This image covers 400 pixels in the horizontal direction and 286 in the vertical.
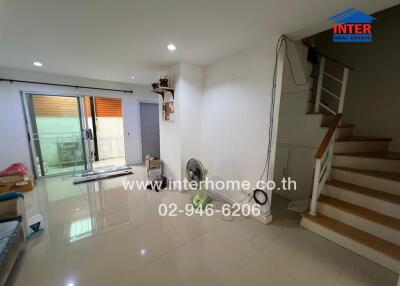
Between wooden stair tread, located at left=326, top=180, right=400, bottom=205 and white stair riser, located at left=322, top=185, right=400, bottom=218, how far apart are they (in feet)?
0.11

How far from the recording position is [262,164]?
2.31m

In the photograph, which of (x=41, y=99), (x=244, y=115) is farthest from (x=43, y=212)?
(x=244, y=115)

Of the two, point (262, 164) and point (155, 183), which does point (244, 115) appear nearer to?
point (262, 164)

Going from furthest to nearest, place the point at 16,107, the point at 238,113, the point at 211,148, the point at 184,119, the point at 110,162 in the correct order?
the point at 110,162 < the point at 16,107 < the point at 211,148 < the point at 184,119 < the point at 238,113

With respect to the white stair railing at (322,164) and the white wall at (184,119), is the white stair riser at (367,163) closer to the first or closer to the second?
the white stair railing at (322,164)

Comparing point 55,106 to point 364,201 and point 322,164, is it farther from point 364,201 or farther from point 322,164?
point 364,201

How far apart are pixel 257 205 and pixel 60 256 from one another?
2455 mm

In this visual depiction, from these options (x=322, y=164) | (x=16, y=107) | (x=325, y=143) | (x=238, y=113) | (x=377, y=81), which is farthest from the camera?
(x=16, y=107)

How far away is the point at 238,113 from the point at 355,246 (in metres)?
2.11

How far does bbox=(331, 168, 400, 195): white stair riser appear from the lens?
79.5 inches

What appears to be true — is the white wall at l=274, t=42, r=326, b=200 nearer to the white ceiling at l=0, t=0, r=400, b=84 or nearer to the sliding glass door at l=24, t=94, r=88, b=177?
the white ceiling at l=0, t=0, r=400, b=84

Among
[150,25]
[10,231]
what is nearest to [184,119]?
[150,25]

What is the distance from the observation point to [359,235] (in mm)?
1840

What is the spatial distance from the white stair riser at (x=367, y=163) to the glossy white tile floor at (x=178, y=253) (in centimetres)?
113
